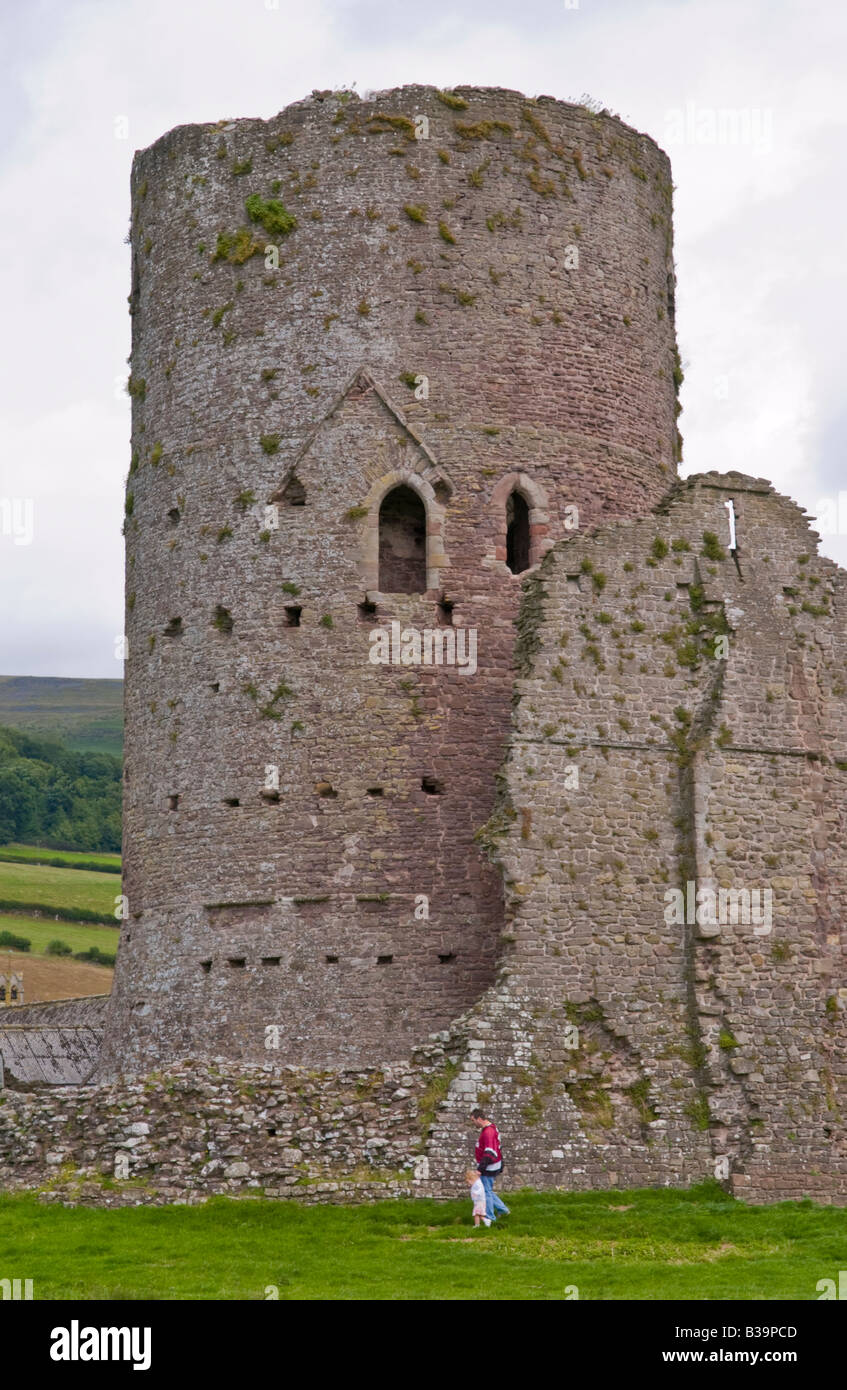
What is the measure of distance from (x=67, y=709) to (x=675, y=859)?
151456mm

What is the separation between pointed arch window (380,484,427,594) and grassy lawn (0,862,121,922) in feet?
171

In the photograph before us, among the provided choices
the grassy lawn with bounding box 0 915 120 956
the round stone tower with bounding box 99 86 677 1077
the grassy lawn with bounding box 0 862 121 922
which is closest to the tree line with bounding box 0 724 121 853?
the grassy lawn with bounding box 0 862 121 922

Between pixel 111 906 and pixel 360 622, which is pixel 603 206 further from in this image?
pixel 111 906

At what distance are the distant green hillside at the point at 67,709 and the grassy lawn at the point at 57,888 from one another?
55159mm

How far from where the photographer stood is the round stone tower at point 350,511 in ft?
88.2

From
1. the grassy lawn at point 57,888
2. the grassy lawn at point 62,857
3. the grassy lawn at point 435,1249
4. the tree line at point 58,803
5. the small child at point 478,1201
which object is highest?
the tree line at point 58,803

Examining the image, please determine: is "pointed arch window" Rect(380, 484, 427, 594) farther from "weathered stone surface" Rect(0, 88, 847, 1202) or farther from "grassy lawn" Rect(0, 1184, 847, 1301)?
"grassy lawn" Rect(0, 1184, 847, 1301)

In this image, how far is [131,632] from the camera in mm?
29672

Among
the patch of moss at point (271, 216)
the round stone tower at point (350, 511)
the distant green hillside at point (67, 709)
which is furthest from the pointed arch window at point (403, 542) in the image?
the distant green hillside at point (67, 709)

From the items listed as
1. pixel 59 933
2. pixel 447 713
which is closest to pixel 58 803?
pixel 59 933

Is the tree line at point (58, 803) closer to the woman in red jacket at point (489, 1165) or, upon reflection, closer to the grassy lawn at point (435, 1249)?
the grassy lawn at point (435, 1249)
